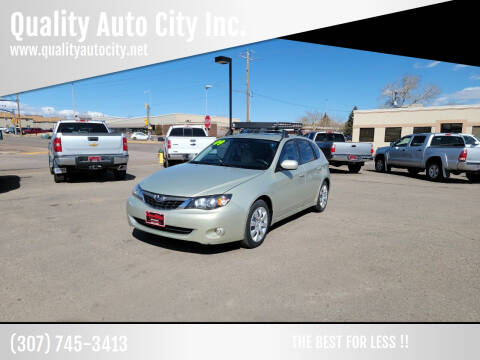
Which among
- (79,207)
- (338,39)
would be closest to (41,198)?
(79,207)

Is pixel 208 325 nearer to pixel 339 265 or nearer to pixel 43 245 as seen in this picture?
pixel 339 265

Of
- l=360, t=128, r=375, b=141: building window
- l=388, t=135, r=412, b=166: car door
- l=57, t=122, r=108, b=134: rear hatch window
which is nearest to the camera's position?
l=57, t=122, r=108, b=134: rear hatch window

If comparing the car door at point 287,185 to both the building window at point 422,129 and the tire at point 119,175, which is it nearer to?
the tire at point 119,175

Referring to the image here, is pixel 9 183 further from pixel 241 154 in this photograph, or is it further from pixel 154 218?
pixel 241 154

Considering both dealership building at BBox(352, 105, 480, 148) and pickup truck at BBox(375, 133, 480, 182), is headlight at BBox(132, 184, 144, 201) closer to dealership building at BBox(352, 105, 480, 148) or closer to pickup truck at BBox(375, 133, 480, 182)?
pickup truck at BBox(375, 133, 480, 182)

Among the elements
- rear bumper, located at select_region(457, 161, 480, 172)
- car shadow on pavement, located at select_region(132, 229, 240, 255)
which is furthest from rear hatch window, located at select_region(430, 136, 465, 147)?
car shadow on pavement, located at select_region(132, 229, 240, 255)

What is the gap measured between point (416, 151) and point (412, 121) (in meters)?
20.7

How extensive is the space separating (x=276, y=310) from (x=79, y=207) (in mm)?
5401

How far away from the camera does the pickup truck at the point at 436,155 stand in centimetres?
1080

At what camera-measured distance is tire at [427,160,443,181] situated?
11727 millimetres

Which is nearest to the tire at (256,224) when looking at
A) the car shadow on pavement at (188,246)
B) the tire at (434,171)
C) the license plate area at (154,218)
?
the car shadow on pavement at (188,246)

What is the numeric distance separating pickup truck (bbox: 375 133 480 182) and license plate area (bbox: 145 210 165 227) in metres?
11.1

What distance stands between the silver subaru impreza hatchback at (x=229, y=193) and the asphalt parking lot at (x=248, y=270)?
37 centimetres

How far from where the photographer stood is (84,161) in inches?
359
